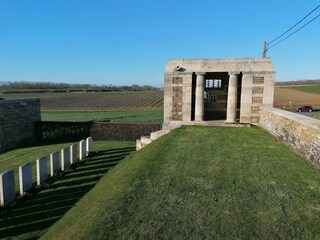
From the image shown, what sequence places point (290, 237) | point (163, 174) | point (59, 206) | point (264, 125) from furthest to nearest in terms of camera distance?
point (264, 125)
point (59, 206)
point (163, 174)
point (290, 237)

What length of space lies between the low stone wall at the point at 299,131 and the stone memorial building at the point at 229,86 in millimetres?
2351

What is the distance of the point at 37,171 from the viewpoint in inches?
400

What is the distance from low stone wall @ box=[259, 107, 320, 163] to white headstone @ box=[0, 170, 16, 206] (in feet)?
32.6

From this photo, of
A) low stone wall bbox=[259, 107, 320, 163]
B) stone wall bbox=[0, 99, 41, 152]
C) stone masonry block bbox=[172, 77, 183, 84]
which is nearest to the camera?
low stone wall bbox=[259, 107, 320, 163]

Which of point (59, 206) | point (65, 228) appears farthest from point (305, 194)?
point (59, 206)

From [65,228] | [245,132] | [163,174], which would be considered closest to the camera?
[65,228]

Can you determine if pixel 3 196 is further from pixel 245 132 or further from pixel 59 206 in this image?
pixel 245 132

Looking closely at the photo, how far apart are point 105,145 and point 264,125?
11243 millimetres

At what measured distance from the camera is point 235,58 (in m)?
14.7

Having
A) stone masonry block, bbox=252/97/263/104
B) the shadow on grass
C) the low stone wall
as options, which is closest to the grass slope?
the low stone wall

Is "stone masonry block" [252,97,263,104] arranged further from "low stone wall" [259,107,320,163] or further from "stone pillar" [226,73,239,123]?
"low stone wall" [259,107,320,163]

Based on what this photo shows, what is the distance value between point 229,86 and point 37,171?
11.3 metres

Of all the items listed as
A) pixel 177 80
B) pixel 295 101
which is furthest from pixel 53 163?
pixel 295 101

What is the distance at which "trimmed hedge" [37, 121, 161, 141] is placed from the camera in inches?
811
